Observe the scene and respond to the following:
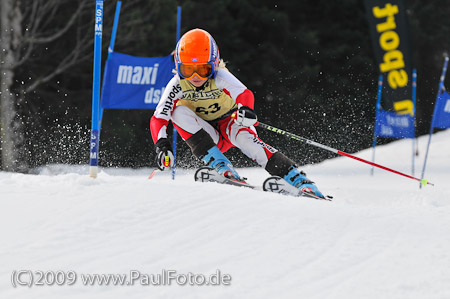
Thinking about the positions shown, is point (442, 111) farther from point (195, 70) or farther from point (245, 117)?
point (195, 70)

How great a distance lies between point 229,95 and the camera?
487cm

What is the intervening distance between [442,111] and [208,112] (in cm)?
448

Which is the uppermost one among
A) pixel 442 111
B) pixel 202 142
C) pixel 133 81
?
pixel 133 81

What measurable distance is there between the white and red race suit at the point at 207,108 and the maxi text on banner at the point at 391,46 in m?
→ 6.59

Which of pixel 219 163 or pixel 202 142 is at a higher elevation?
pixel 202 142

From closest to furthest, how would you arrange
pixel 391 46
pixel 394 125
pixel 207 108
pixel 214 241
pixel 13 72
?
1. pixel 214 241
2. pixel 207 108
3. pixel 394 125
4. pixel 13 72
5. pixel 391 46

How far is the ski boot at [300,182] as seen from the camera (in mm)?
4531

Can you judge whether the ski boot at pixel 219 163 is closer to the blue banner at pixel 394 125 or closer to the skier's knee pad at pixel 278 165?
the skier's knee pad at pixel 278 165

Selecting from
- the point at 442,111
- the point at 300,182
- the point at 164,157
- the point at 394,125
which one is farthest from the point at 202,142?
the point at 394,125

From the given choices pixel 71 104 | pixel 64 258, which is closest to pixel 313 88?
pixel 71 104

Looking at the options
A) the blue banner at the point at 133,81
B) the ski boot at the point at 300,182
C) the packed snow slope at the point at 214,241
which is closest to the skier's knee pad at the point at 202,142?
the ski boot at the point at 300,182

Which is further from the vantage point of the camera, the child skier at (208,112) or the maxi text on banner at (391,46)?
the maxi text on banner at (391,46)

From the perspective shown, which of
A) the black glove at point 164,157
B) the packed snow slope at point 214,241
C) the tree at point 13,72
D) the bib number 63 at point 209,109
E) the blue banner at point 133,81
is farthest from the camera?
the tree at point 13,72

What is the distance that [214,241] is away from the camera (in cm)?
272
